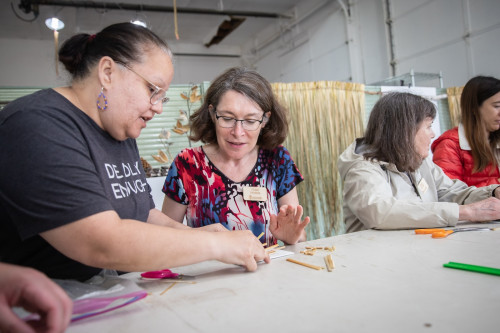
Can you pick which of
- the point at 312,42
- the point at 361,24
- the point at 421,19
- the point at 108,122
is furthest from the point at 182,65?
the point at 108,122

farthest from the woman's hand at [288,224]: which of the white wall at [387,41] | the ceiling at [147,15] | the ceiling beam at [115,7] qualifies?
the ceiling beam at [115,7]

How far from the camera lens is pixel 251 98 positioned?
175 centimetres

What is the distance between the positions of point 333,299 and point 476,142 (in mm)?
2608

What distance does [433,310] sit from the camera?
67 cm

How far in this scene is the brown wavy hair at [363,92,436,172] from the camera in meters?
1.87

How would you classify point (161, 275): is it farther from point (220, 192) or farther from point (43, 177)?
point (220, 192)

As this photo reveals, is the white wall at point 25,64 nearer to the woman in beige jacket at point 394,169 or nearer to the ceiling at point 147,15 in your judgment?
the ceiling at point 147,15

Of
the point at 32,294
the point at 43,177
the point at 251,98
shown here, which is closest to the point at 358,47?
the point at 251,98

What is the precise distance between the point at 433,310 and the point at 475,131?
2630mm

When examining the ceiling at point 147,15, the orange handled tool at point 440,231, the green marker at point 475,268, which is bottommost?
the orange handled tool at point 440,231

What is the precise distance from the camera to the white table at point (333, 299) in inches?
25.1

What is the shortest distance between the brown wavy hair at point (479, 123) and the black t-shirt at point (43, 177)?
9.28 feet

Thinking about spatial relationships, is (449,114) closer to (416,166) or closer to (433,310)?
(416,166)

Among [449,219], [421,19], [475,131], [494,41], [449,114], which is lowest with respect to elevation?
[449,219]
